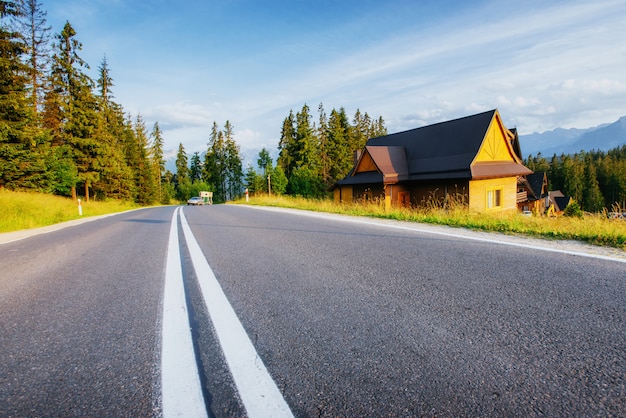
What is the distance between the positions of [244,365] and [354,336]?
781 mm

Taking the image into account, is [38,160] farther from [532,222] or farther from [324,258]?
[532,222]

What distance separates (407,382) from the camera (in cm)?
157

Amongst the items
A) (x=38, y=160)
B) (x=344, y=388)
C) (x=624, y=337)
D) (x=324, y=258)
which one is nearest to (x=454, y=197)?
(x=324, y=258)

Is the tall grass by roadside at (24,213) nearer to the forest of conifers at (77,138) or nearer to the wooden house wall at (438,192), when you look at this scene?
the forest of conifers at (77,138)

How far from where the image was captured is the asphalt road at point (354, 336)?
4.81 ft

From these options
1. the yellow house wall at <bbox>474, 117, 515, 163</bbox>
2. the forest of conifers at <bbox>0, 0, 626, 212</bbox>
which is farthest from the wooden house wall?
the forest of conifers at <bbox>0, 0, 626, 212</bbox>

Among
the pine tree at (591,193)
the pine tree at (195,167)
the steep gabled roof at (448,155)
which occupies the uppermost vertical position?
the pine tree at (195,167)

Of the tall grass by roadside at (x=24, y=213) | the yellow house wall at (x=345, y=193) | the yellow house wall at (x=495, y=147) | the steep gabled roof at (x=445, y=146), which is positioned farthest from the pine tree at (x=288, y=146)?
the tall grass by roadside at (x=24, y=213)

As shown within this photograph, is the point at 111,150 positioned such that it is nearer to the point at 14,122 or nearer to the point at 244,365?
the point at 14,122

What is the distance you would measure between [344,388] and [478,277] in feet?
8.35

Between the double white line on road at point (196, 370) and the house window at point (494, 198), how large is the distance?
23446mm

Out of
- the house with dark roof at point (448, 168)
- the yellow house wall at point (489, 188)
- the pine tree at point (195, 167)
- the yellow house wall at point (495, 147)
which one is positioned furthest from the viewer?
the pine tree at point (195, 167)

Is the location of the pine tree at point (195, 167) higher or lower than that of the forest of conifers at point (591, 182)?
higher

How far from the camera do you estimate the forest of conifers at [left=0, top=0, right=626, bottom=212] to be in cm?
1822
